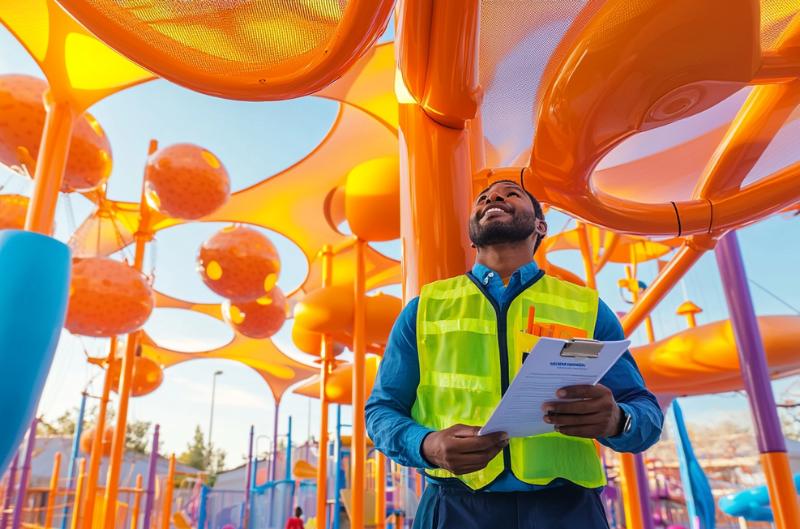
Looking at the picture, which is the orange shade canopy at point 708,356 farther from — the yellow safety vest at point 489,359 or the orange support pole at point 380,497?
the yellow safety vest at point 489,359

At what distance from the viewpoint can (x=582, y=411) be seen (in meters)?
1.13

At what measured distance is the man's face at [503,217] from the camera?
163 centimetres

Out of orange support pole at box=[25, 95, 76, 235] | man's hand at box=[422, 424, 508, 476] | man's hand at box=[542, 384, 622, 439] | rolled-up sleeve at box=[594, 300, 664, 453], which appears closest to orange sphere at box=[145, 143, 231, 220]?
orange support pole at box=[25, 95, 76, 235]

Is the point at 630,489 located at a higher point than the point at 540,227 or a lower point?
lower

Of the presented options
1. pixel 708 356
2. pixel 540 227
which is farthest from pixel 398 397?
pixel 708 356

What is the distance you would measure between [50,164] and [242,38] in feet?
8.87

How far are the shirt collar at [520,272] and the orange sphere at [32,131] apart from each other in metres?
3.78

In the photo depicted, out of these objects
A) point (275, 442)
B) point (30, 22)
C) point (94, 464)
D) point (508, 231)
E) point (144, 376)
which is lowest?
point (94, 464)

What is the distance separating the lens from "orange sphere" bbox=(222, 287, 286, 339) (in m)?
7.48

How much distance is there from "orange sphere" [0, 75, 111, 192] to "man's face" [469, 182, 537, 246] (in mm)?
3711

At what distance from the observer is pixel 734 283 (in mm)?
4789

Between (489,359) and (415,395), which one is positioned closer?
(489,359)

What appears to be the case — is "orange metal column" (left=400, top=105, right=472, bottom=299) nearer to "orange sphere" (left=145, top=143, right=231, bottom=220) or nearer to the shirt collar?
the shirt collar

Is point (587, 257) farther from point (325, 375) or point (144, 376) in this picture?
point (144, 376)
